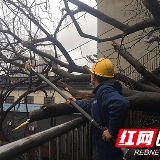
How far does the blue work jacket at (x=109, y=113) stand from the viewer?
1.63 m

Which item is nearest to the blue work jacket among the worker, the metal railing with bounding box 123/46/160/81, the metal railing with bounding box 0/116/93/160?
the worker

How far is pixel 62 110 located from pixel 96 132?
1.04 meters

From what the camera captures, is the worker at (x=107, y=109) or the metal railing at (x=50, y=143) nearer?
the metal railing at (x=50, y=143)

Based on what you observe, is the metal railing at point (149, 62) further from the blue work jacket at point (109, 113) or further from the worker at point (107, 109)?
the blue work jacket at point (109, 113)

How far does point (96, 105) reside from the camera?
207 centimetres

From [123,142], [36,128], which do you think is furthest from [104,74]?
[36,128]

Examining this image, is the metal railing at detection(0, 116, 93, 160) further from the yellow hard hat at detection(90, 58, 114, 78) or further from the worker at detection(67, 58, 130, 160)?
the yellow hard hat at detection(90, 58, 114, 78)

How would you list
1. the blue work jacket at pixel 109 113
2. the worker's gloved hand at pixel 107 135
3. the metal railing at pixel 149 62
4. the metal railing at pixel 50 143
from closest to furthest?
the metal railing at pixel 50 143 → the blue work jacket at pixel 109 113 → the worker's gloved hand at pixel 107 135 → the metal railing at pixel 149 62

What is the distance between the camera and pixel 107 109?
182 cm

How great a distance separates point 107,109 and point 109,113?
57 mm

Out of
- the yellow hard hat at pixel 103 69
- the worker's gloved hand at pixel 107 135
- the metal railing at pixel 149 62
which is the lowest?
the worker's gloved hand at pixel 107 135

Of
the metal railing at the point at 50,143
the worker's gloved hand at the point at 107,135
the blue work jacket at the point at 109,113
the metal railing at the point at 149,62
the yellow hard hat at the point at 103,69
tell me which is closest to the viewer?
the metal railing at the point at 50,143

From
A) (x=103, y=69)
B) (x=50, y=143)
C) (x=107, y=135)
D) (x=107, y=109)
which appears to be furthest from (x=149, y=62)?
(x=50, y=143)

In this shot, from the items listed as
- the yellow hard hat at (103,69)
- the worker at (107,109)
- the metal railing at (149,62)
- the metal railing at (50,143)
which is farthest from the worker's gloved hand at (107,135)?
the metal railing at (149,62)
